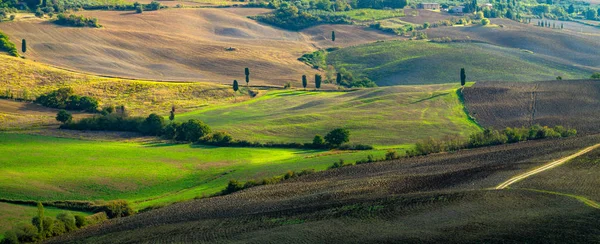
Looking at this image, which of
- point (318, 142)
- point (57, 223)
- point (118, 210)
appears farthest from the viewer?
point (318, 142)

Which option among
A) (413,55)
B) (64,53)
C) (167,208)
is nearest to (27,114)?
(64,53)

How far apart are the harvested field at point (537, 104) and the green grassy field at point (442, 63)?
21.1 m

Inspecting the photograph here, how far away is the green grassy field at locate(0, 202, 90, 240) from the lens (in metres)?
64.6

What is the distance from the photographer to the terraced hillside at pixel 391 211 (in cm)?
4775

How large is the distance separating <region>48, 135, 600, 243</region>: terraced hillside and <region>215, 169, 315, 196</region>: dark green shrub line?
1807 mm

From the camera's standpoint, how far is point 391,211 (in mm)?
53750

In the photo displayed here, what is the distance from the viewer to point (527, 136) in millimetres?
84562

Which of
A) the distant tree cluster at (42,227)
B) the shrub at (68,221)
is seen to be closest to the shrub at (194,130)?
the distant tree cluster at (42,227)

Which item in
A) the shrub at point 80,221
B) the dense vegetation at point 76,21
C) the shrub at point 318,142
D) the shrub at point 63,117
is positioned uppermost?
the dense vegetation at point 76,21

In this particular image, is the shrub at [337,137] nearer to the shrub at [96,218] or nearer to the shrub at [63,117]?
the shrub at [96,218]

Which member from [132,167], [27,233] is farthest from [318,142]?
[27,233]

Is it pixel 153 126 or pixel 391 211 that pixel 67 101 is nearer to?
pixel 153 126

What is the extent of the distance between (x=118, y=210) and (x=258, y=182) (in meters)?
11.2

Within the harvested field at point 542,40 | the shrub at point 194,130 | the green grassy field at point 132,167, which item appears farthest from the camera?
the harvested field at point 542,40
